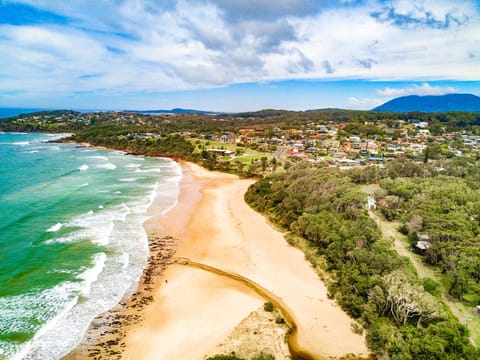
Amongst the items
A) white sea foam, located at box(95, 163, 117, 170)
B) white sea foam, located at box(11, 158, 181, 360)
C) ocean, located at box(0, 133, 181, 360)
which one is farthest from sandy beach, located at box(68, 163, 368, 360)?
white sea foam, located at box(95, 163, 117, 170)

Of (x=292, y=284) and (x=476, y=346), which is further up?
A: (x=476, y=346)

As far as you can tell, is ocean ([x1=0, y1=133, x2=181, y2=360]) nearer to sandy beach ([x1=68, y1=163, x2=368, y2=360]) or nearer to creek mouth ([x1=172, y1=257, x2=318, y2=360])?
sandy beach ([x1=68, y1=163, x2=368, y2=360])

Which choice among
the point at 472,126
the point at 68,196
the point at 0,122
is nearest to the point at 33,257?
the point at 68,196

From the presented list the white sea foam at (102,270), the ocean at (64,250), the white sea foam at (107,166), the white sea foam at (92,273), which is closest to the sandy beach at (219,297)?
the white sea foam at (102,270)

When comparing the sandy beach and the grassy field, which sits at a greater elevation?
the grassy field

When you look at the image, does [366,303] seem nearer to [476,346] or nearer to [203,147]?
[476,346]

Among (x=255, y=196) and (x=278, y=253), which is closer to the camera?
(x=278, y=253)

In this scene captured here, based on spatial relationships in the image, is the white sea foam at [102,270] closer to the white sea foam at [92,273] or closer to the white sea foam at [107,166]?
the white sea foam at [92,273]
